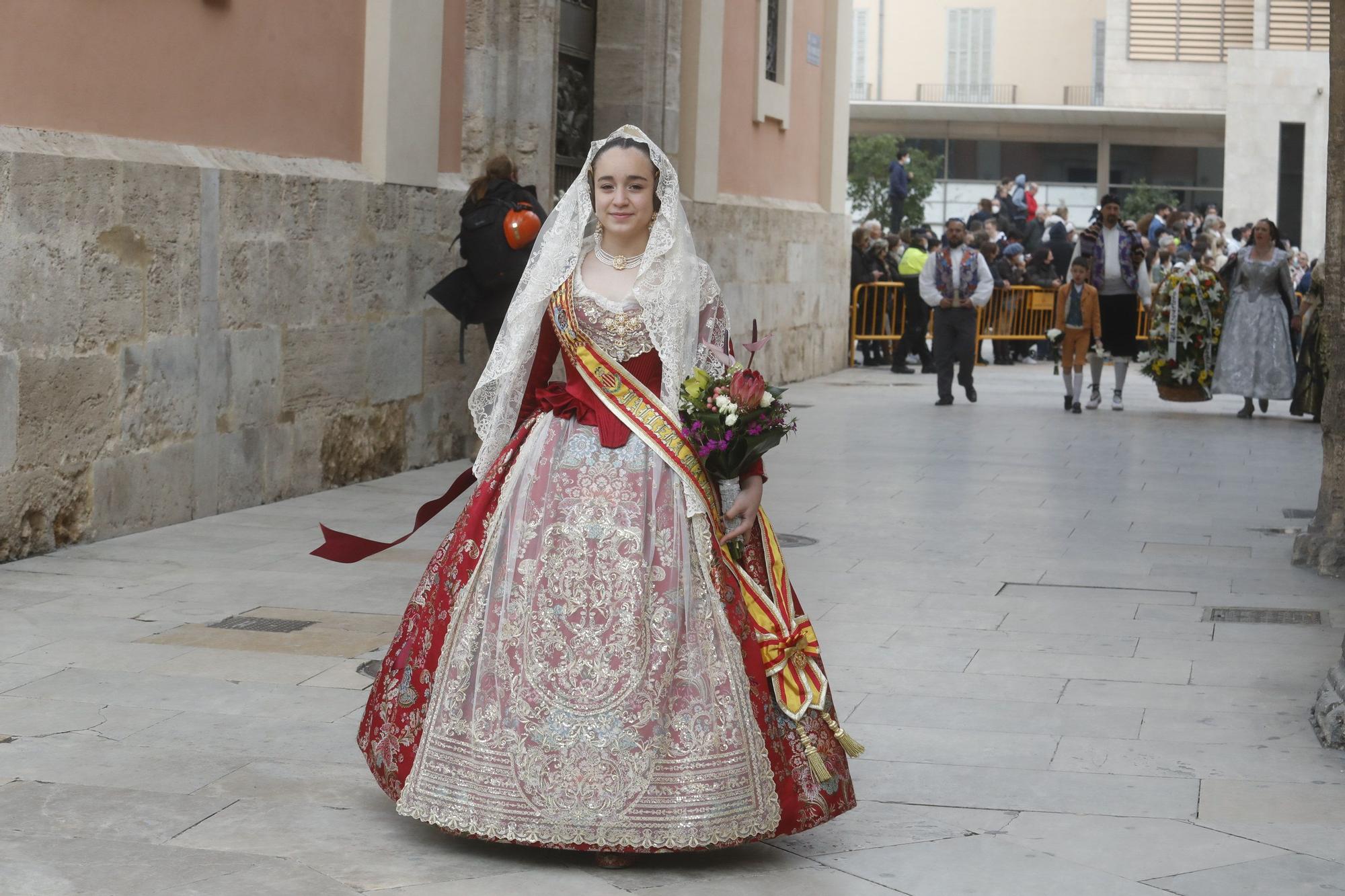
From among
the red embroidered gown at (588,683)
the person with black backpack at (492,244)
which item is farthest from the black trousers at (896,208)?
the red embroidered gown at (588,683)

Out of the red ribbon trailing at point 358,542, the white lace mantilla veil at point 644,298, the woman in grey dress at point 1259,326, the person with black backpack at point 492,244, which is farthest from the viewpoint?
the woman in grey dress at point 1259,326

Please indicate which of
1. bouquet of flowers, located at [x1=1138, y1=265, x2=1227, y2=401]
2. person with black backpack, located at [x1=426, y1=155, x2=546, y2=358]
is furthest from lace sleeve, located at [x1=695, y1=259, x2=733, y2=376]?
bouquet of flowers, located at [x1=1138, y1=265, x2=1227, y2=401]

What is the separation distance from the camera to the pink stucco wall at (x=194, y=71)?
7996 millimetres

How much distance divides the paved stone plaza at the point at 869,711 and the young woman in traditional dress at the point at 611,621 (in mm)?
165

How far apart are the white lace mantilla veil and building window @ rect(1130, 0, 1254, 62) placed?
147 feet

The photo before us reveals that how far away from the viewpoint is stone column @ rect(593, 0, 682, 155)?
50.0 ft

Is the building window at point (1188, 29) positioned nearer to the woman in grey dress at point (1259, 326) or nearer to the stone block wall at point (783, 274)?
the stone block wall at point (783, 274)

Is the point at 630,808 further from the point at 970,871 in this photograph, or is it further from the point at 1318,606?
the point at 1318,606

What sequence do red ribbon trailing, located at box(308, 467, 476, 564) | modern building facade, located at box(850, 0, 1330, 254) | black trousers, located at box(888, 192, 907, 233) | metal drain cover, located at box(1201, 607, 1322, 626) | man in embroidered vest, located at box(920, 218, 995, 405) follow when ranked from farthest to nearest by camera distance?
modern building facade, located at box(850, 0, 1330, 254) → black trousers, located at box(888, 192, 907, 233) → man in embroidered vest, located at box(920, 218, 995, 405) → metal drain cover, located at box(1201, 607, 1322, 626) → red ribbon trailing, located at box(308, 467, 476, 564)

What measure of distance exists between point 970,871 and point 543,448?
137 cm

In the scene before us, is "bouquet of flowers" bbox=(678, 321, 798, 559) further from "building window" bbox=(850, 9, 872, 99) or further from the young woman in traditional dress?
"building window" bbox=(850, 9, 872, 99)

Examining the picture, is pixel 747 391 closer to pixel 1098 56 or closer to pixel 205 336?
pixel 205 336

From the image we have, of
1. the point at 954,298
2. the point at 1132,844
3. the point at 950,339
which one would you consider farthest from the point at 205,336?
the point at 950,339

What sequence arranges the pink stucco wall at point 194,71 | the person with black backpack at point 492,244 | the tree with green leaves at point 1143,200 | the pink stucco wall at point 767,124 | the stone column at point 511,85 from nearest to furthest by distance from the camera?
the pink stucco wall at point 194,71 → the person with black backpack at point 492,244 → the stone column at point 511,85 → the pink stucco wall at point 767,124 → the tree with green leaves at point 1143,200
